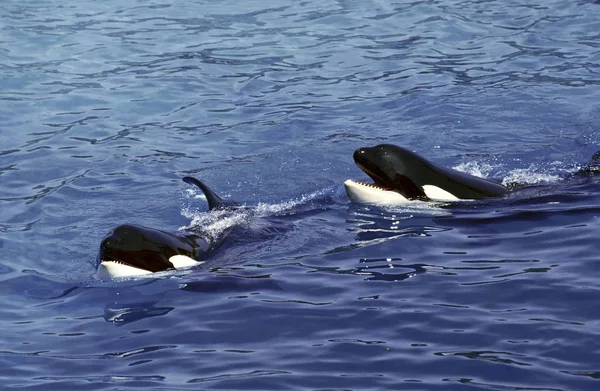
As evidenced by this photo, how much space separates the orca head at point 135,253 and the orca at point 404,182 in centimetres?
217

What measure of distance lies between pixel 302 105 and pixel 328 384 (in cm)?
802

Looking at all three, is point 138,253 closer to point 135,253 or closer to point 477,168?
point 135,253

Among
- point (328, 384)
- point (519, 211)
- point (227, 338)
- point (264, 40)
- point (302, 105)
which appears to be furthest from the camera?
point (264, 40)

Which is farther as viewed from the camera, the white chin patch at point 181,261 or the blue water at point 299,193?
the white chin patch at point 181,261

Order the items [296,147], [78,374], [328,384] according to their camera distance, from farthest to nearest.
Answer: [296,147] → [78,374] → [328,384]

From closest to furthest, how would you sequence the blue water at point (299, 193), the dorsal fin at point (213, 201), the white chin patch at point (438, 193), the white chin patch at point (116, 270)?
the blue water at point (299, 193) < the white chin patch at point (116, 270) < the dorsal fin at point (213, 201) < the white chin patch at point (438, 193)

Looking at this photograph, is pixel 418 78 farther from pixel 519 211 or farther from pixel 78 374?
pixel 78 374

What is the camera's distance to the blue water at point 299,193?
6.50 meters

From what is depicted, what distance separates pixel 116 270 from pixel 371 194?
271 centimetres

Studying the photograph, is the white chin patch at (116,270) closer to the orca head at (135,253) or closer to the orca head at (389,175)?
the orca head at (135,253)

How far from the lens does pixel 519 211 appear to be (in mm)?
9195

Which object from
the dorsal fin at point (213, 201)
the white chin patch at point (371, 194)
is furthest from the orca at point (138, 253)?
the white chin patch at point (371, 194)

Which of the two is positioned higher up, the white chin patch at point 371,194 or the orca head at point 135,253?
the orca head at point 135,253

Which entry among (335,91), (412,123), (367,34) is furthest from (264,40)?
(412,123)
